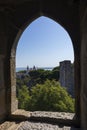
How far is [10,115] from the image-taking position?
11.9ft

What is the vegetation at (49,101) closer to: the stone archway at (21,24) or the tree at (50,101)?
the tree at (50,101)

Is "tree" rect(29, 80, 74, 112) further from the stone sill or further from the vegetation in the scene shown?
the stone sill

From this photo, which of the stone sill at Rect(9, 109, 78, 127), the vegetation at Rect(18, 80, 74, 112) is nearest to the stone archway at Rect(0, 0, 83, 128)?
the stone sill at Rect(9, 109, 78, 127)

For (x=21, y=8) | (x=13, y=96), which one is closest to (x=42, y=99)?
(x=13, y=96)

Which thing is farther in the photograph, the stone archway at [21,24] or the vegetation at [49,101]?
the vegetation at [49,101]

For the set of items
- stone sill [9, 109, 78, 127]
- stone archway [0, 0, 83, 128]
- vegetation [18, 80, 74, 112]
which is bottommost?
vegetation [18, 80, 74, 112]

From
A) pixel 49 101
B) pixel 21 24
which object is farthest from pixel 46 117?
pixel 49 101

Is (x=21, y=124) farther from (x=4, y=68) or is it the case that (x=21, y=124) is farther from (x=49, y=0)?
(x=49, y=0)

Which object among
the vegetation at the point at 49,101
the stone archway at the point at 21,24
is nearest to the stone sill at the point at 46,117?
the stone archway at the point at 21,24

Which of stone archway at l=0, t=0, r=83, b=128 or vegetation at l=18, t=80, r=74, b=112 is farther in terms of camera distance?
vegetation at l=18, t=80, r=74, b=112

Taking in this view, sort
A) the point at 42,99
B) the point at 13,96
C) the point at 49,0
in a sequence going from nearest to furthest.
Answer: the point at 49,0 < the point at 13,96 < the point at 42,99

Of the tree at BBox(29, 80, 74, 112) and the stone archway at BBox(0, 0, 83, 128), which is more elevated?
the stone archway at BBox(0, 0, 83, 128)

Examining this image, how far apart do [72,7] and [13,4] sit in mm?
1071

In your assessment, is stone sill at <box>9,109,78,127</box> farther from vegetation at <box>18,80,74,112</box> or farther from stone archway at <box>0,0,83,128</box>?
vegetation at <box>18,80,74,112</box>
